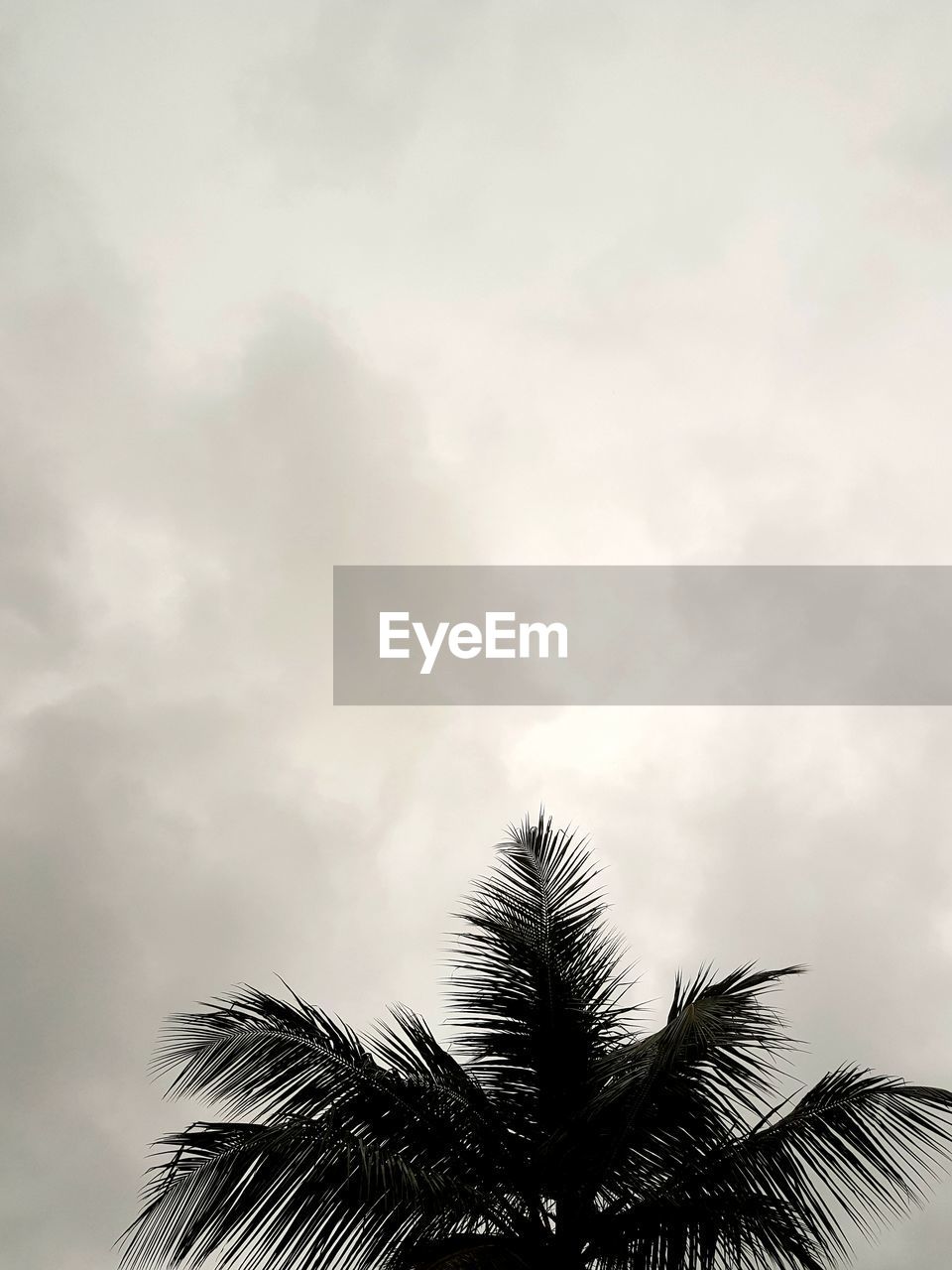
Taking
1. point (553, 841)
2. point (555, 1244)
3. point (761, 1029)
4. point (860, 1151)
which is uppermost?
point (553, 841)

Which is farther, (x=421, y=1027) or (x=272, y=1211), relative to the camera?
(x=421, y=1027)

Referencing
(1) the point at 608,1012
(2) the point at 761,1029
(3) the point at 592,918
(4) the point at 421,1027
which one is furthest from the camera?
(3) the point at 592,918

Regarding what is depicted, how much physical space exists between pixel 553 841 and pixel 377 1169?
4.95 metres

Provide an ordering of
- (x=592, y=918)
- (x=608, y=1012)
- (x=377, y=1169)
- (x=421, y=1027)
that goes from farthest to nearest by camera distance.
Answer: (x=592, y=918) < (x=608, y=1012) < (x=421, y=1027) < (x=377, y=1169)

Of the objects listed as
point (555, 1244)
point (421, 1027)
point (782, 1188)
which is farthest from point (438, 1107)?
point (782, 1188)

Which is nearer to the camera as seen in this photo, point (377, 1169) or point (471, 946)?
point (377, 1169)

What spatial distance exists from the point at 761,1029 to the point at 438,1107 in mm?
2967

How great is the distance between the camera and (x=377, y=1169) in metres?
9.96

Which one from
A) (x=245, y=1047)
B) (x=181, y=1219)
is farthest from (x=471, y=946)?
(x=181, y=1219)

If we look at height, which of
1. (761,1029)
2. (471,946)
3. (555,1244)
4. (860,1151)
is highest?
(471,946)

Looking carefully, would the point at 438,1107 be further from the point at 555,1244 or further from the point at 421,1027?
the point at 555,1244

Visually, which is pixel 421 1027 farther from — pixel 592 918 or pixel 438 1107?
pixel 592 918

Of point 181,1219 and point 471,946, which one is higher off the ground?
point 471,946

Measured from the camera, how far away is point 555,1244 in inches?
408
